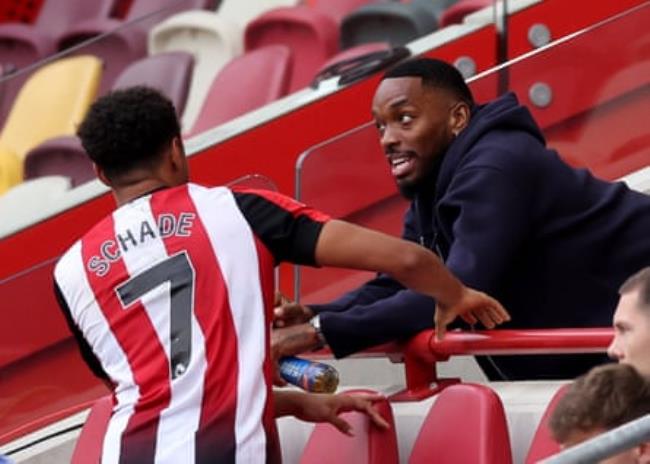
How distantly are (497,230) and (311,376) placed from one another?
24.4 inches

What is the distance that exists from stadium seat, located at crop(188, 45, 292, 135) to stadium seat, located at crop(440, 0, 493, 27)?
822 mm

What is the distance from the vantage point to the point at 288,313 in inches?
215

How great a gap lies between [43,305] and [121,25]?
386cm

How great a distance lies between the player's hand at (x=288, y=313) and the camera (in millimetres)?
5427

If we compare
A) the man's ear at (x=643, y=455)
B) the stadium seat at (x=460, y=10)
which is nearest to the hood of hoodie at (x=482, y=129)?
the man's ear at (x=643, y=455)

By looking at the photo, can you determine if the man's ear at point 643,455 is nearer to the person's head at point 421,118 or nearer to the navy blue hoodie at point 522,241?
the navy blue hoodie at point 522,241

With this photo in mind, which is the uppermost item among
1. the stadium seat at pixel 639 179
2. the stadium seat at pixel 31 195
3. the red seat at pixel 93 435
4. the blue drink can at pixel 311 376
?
the blue drink can at pixel 311 376

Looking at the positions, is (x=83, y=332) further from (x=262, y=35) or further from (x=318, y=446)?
(x=262, y=35)

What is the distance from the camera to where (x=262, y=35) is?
1020 cm

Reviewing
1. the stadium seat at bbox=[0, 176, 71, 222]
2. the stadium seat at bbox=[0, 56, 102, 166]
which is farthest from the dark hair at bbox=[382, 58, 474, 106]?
the stadium seat at bbox=[0, 56, 102, 166]

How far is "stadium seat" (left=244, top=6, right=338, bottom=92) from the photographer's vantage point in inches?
385

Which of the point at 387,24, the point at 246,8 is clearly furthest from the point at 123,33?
the point at 387,24

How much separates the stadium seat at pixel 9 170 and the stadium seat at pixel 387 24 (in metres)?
1.39

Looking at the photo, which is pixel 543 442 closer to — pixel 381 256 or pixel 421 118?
pixel 381 256
